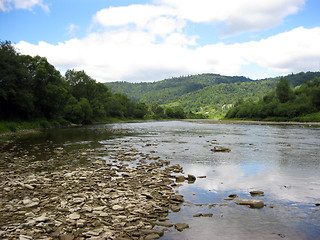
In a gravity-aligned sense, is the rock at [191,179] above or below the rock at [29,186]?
below

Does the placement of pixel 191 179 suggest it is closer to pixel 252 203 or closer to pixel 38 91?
pixel 252 203

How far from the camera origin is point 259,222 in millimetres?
8797

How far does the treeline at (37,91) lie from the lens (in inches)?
2028

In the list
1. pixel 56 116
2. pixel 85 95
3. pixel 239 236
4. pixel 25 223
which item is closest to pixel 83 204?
pixel 25 223

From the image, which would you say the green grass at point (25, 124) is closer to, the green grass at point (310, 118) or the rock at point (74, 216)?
the rock at point (74, 216)

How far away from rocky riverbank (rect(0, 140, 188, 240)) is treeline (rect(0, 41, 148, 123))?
42296mm

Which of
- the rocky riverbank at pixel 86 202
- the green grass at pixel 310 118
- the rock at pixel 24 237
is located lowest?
the rocky riverbank at pixel 86 202

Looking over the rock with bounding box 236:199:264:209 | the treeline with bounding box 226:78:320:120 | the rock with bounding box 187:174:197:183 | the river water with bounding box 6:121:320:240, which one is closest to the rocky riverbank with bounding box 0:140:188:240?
the river water with bounding box 6:121:320:240

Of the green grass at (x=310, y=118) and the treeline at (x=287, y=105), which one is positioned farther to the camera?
the treeline at (x=287, y=105)

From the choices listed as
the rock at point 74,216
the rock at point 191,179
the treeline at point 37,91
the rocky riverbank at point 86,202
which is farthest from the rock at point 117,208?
the treeline at point 37,91

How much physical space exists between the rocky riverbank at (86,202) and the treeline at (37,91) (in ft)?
139

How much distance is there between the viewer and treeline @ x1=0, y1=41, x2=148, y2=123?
169 feet

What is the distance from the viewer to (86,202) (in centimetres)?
1003

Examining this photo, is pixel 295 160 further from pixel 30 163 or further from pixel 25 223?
pixel 30 163
